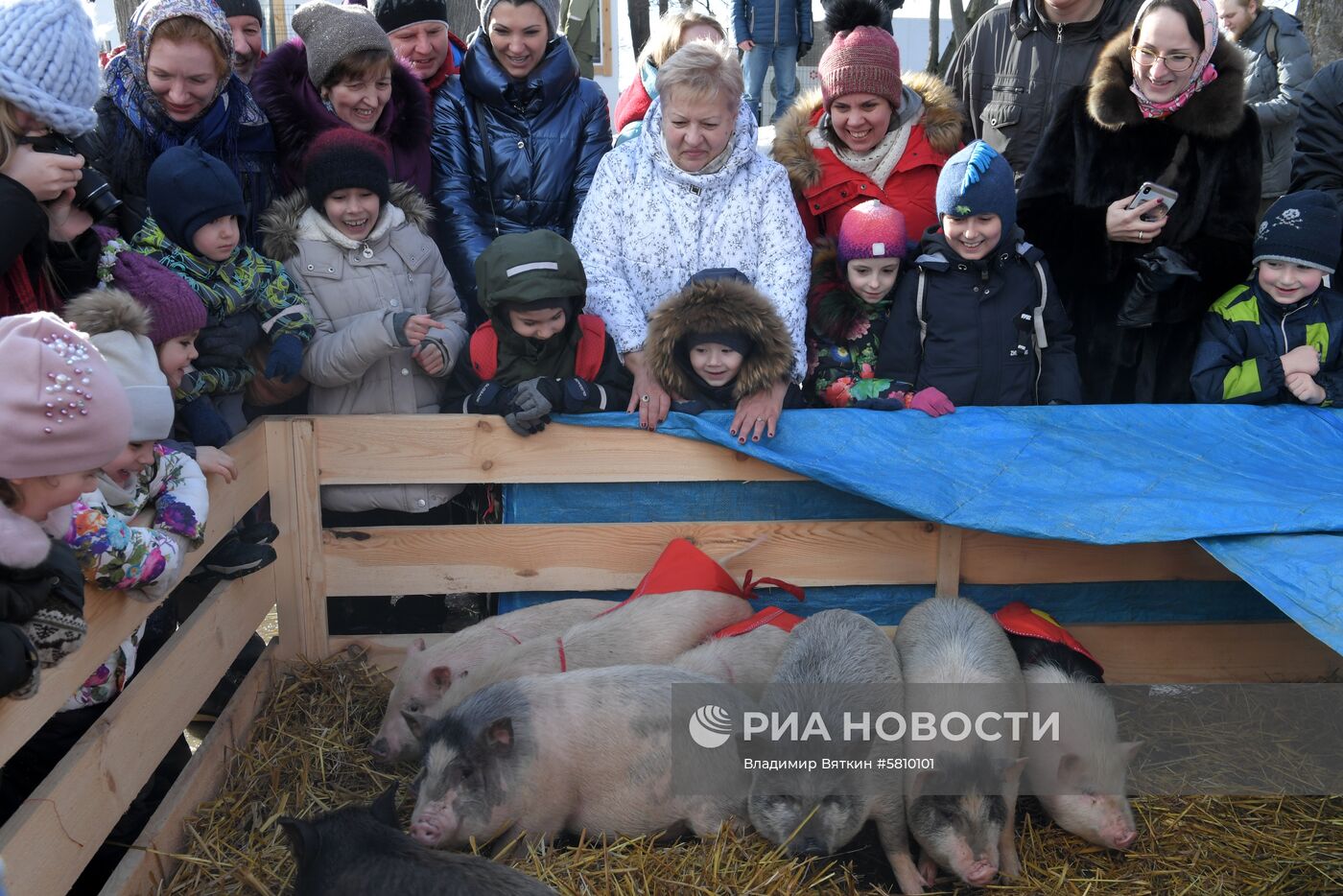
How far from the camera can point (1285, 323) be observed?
14.0ft

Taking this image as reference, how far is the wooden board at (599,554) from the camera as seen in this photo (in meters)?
4.14

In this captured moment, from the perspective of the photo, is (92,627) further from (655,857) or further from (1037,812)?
(1037,812)

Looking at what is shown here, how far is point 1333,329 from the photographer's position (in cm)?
423

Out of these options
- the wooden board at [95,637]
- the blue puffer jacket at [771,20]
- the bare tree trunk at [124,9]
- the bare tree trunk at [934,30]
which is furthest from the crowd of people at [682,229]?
the bare tree trunk at [934,30]

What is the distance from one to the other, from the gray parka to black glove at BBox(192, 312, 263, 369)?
587 cm

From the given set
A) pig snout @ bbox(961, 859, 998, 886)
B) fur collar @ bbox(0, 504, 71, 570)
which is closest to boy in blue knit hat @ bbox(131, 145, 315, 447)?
fur collar @ bbox(0, 504, 71, 570)

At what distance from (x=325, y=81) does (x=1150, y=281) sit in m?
3.41

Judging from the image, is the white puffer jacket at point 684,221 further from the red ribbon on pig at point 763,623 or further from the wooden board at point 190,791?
the wooden board at point 190,791

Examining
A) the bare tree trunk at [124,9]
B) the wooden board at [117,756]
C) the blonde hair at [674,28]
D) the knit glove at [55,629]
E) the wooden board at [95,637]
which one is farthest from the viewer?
the bare tree trunk at [124,9]

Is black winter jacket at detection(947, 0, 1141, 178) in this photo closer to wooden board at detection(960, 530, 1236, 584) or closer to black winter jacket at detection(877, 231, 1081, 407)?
black winter jacket at detection(877, 231, 1081, 407)

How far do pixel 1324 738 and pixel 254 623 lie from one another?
3.95 metres

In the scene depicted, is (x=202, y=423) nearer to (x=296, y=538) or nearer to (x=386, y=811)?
(x=296, y=538)

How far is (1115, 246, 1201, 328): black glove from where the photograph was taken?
437 centimetres

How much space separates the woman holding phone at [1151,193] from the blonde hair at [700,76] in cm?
143
